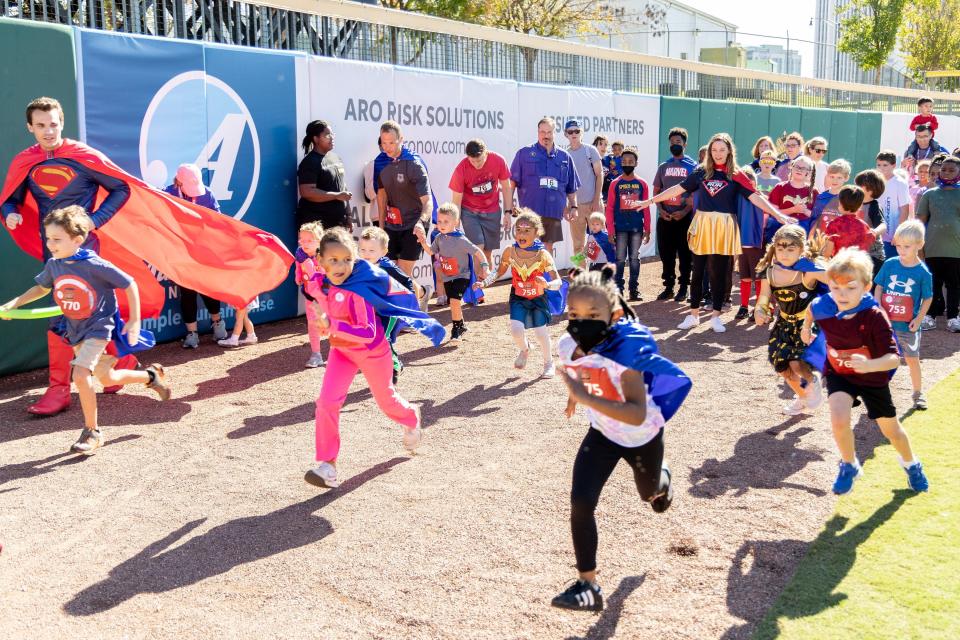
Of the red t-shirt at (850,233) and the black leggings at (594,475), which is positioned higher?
the red t-shirt at (850,233)

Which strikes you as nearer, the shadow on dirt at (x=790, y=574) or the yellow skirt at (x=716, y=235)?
the shadow on dirt at (x=790, y=574)

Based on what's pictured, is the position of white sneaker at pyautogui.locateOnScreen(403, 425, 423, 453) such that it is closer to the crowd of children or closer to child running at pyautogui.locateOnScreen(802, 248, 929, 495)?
the crowd of children

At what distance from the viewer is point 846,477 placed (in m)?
5.42

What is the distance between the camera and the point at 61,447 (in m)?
6.62

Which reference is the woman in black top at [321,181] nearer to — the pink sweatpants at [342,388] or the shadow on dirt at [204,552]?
the pink sweatpants at [342,388]

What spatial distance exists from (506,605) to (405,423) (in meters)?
2.00

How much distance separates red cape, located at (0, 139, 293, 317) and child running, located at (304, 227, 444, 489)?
3.04 meters

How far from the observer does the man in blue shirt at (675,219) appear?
481 inches

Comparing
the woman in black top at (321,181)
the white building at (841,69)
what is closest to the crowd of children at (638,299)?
the woman in black top at (321,181)

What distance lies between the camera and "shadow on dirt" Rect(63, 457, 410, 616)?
450 centimetres

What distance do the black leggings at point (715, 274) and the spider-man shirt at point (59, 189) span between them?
6.10 m

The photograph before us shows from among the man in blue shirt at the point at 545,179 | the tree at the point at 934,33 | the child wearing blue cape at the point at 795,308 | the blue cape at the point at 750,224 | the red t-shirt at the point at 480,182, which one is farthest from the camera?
the tree at the point at 934,33

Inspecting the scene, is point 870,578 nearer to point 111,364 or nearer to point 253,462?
point 253,462

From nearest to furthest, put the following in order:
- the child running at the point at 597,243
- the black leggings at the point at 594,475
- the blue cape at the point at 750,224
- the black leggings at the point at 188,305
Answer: the black leggings at the point at 594,475 < the black leggings at the point at 188,305 < the blue cape at the point at 750,224 < the child running at the point at 597,243
